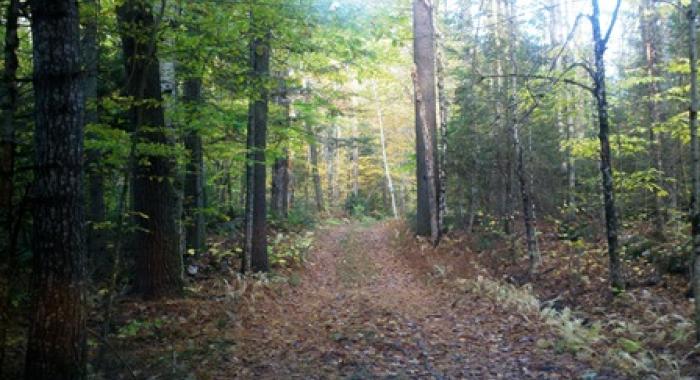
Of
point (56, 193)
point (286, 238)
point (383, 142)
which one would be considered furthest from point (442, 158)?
point (383, 142)

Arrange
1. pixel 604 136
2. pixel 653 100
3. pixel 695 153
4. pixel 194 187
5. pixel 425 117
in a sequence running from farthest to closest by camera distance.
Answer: pixel 425 117, pixel 194 187, pixel 653 100, pixel 604 136, pixel 695 153

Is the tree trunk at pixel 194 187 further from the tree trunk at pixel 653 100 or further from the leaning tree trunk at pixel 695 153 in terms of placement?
the tree trunk at pixel 653 100

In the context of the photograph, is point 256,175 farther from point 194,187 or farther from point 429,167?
point 429,167

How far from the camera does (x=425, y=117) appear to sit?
54.8ft

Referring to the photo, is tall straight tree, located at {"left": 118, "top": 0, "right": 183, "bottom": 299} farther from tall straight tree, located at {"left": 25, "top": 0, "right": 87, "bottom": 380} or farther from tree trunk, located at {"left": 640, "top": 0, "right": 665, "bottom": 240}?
tree trunk, located at {"left": 640, "top": 0, "right": 665, "bottom": 240}

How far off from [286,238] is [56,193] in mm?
14072

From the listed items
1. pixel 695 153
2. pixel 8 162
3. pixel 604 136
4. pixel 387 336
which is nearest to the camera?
pixel 8 162

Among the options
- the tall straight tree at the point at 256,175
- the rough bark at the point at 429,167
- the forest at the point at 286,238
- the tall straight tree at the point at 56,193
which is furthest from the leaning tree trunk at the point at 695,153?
the rough bark at the point at 429,167

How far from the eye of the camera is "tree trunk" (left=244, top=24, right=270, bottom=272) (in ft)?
38.0

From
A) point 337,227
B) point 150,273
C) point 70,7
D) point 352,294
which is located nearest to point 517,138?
point 352,294

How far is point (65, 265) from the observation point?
4266mm

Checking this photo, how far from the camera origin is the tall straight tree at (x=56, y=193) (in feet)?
13.8

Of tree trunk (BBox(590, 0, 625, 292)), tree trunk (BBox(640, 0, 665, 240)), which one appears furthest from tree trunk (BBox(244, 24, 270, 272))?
tree trunk (BBox(640, 0, 665, 240))

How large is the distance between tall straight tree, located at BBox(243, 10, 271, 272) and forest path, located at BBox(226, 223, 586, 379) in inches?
53.4
